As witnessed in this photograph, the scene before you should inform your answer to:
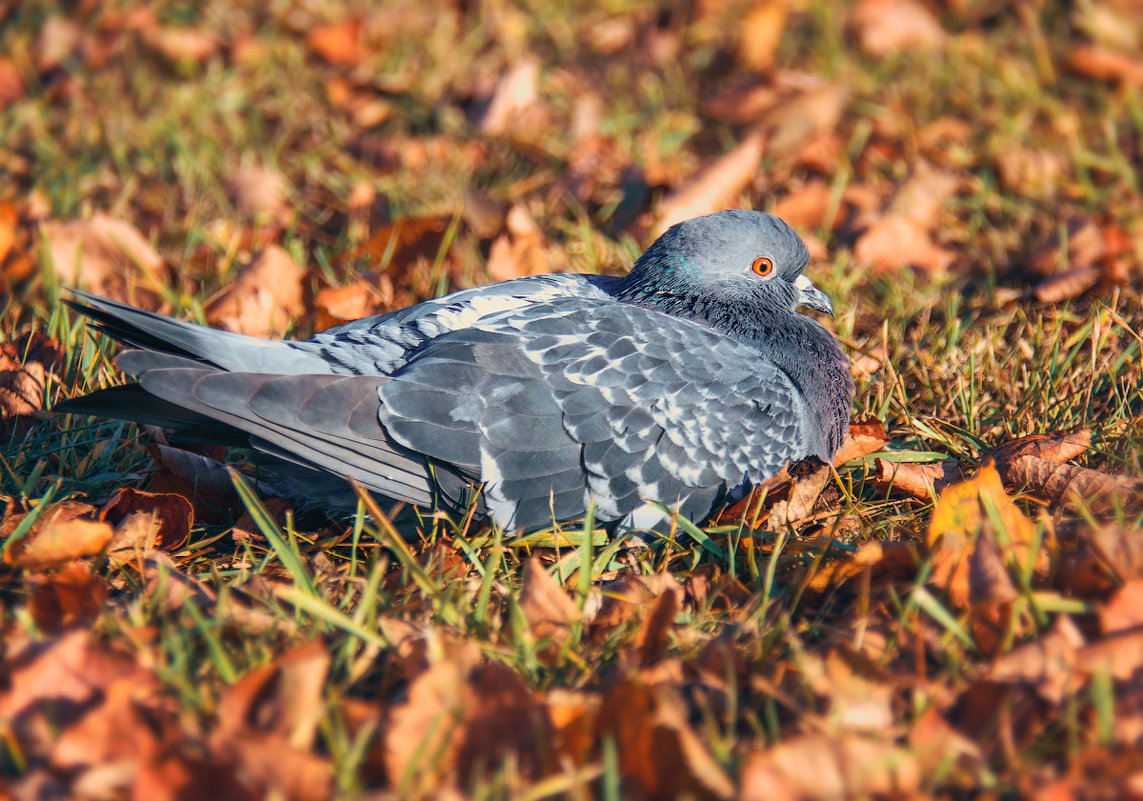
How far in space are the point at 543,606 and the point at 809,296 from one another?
72.0 inches

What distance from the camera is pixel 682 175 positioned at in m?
5.30

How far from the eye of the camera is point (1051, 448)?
10.2 ft

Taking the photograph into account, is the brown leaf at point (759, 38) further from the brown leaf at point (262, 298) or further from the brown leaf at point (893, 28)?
the brown leaf at point (262, 298)

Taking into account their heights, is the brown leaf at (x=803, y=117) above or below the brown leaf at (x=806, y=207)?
above

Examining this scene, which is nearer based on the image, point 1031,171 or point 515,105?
point 1031,171

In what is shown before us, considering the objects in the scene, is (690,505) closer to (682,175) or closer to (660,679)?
(660,679)

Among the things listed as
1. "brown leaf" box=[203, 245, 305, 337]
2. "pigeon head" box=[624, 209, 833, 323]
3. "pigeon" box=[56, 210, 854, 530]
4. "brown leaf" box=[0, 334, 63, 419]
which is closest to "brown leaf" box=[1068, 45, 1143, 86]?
"pigeon head" box=[624, 209, 833, 323]

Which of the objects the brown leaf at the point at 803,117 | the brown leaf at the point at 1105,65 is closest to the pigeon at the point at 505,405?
the brown leaf at the point at 803,117

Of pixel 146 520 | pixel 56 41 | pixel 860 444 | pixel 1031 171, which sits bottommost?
pixel 146 520

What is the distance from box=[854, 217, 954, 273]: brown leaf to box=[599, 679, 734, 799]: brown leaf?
10.0ft

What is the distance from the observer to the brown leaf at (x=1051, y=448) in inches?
122

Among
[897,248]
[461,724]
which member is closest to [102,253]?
[461,724]

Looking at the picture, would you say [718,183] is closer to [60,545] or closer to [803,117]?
[803,117]

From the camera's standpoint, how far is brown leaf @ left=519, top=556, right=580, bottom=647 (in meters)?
2.44
